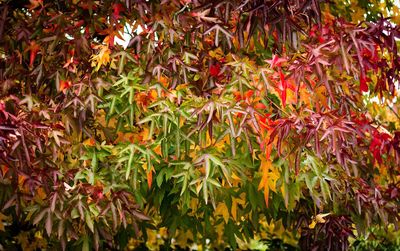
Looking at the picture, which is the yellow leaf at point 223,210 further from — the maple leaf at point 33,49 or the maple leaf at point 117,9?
the maple leaf at point 33,49

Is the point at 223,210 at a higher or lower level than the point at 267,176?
lower

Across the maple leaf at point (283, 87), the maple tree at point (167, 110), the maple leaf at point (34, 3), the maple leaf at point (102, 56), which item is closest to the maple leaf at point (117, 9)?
the maple tree at point (167, 110)

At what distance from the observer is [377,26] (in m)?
3.90

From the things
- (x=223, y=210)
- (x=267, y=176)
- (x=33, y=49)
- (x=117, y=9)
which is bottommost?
(x=223, y=210)

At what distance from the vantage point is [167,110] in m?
3.54

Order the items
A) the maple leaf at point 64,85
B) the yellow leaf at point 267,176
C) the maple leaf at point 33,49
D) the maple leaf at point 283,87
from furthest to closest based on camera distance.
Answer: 1. the maple leaf at point 33,49
2. the maple leaf at point 64,85
3. the yellow leaf at point 267,176
4. the maple leaf at point 283,87

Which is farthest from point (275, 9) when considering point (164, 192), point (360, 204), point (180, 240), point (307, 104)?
point (180, 240)

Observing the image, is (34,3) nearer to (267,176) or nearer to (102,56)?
(102,56)

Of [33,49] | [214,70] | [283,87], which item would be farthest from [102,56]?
[283,87]

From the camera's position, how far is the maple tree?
11.5 ft

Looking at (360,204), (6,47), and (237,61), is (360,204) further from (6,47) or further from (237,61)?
(6,47)

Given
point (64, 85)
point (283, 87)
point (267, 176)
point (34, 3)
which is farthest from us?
point (34, 3)

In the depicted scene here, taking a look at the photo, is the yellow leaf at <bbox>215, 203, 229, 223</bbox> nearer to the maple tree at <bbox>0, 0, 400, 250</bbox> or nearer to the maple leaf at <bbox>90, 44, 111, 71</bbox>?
the maple tree at <bbox>0, 0, 400, 250</bbox>

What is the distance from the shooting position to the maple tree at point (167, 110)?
11.5ft
